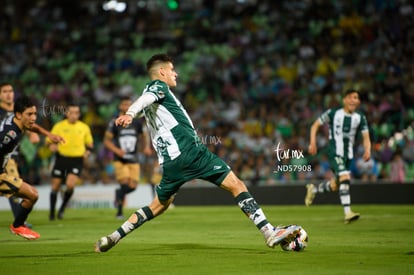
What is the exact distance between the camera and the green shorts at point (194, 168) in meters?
10.4

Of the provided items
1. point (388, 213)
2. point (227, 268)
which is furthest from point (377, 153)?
point (227, 268)

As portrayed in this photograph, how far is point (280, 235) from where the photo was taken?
32.7ft

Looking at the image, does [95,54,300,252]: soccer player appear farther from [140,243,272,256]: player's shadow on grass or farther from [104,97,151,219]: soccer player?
[104,97,151,219]: soccer player

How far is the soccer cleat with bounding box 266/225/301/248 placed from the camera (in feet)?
32.7

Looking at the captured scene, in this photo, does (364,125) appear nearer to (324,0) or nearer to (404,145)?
(404,145)

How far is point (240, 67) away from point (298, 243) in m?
19.8

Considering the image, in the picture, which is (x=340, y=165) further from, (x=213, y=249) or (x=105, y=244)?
(x=105, y=244)

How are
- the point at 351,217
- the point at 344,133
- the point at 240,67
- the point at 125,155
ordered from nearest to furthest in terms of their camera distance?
the point at 351,217
the point at 344,133
the point at 125,155
the point at 240,67

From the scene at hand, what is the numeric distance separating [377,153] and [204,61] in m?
9.38

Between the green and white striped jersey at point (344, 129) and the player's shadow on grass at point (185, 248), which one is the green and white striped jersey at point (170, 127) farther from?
the green and white striped jersey at point (344, 129)

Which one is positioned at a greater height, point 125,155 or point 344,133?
point 344,133

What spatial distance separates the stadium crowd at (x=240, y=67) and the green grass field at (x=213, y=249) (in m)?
6.71

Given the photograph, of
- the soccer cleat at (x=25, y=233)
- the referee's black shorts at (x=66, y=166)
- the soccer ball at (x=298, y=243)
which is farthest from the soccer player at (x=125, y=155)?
the soccer ball at (x=298, y=243)

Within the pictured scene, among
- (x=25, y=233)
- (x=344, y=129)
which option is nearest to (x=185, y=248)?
(x=25, y=233)
